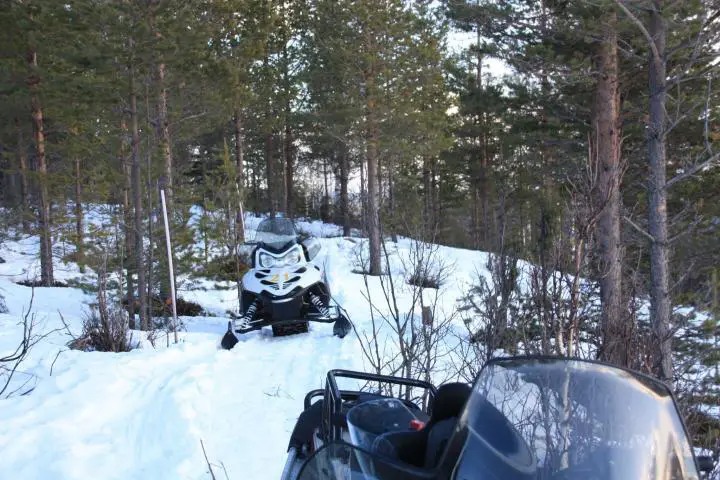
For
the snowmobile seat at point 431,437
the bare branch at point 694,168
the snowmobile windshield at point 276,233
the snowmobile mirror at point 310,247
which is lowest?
the snowmobile seat at point 431,437

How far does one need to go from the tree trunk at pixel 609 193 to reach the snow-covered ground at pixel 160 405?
2527mm

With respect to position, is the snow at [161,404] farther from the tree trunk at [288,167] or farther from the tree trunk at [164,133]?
the tree trunk at [288,167]

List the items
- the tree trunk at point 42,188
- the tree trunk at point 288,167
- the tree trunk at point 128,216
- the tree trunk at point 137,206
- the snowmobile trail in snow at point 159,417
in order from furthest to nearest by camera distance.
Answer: the tree trunk at point 288,167 < the tree trunk at point 42,188 < the tree trunk at point 128,216 < the tree trunk at point 137,206 < the snowmobile trail in snow at point 159,417

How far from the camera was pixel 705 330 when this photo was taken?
17.2 feet

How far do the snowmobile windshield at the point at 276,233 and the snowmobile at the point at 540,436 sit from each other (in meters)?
5.74

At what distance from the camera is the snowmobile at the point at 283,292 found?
23.3 ft

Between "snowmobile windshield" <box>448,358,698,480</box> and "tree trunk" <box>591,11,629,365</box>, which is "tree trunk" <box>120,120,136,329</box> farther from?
"snowmobile windshield" <box>448,358,698,480</box>

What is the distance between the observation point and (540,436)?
5.03 feet

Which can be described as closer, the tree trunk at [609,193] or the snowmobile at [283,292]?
the tree trunk at [609,193]

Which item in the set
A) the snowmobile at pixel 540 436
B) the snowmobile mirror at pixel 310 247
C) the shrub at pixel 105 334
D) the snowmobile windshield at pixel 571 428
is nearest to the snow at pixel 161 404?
the shrub at pixel 105 334

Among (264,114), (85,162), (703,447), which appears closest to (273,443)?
(703,447)

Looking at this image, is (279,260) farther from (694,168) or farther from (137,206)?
(694,168)

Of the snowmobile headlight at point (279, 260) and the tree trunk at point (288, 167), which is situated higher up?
the tree trunk at point (288, 167)

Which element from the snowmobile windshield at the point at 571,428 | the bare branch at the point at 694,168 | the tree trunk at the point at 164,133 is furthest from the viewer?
the tree trunk at the point at 164,133
